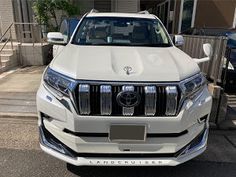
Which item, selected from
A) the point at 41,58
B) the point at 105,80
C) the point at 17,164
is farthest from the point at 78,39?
the point at 41,58

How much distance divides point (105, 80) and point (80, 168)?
1.23m

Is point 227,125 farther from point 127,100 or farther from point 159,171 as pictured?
point 127,100

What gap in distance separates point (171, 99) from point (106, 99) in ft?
1.95

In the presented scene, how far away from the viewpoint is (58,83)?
2.54 meters

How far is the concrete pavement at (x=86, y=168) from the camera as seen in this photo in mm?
2986

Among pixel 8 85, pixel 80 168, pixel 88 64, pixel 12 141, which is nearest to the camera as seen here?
pixel 88 64

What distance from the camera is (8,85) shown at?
6.38 metres

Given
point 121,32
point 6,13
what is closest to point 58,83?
point 121,32

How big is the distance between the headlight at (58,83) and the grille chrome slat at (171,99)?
874 mm

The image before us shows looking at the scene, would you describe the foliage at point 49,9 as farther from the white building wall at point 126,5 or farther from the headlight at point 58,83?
the headlight at point 58,83

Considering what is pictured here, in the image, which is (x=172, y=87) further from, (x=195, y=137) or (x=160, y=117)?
(x=195, y=137)

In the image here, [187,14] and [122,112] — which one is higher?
[187,14]

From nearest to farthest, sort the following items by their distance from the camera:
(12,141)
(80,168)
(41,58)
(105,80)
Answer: (105,80), (80,168), (12,141), (41,58)

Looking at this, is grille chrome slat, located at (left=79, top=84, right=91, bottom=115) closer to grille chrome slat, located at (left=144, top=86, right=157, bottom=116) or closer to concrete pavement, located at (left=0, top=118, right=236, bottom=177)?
grille chrome slat, located at (left=144, top=86, right=157, bottom=116)
